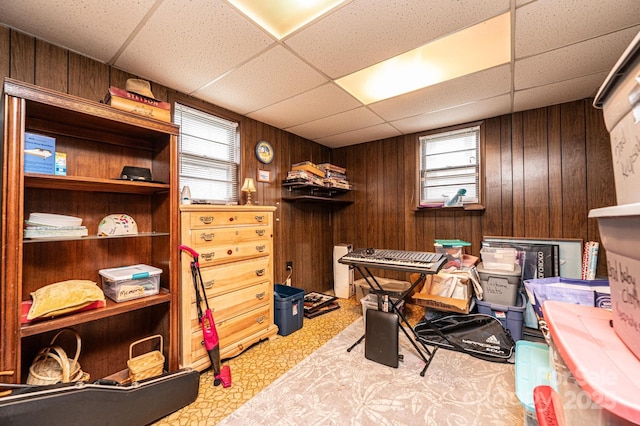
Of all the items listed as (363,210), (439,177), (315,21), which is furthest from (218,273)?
(439,177)

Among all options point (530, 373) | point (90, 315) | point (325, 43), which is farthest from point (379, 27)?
point (90, 315)

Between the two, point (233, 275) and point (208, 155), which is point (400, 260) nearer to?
point (233, 275)

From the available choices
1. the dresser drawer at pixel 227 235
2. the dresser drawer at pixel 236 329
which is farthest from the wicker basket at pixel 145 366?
the dresser drawer at pixel 227 235

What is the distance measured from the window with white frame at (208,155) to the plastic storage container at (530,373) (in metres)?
2.65

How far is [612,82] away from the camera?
24.5 inches

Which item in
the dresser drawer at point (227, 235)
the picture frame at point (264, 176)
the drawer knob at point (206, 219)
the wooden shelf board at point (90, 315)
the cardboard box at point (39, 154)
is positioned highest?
the picture frame at point (264, 176)

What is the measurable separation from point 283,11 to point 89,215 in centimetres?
184

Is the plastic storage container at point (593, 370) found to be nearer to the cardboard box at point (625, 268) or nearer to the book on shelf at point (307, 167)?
the cardboard box at point (625, 268)

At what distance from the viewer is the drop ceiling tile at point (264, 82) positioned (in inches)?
74.1

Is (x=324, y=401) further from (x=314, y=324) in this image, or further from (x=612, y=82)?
(x=612, y=82)

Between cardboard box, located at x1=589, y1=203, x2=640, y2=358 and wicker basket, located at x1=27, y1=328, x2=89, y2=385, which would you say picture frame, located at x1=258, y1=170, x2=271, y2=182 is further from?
cardboard box, located at x1=589, y1=203, x2=640, y2=358

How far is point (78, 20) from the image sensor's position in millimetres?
1452

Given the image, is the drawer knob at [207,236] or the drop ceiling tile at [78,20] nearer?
the drop ceiling tile at [78,20]

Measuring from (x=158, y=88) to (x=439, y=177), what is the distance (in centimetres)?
318
